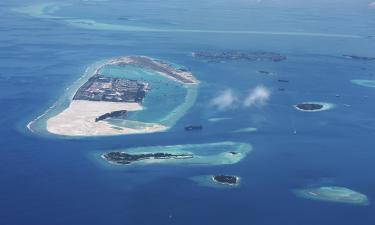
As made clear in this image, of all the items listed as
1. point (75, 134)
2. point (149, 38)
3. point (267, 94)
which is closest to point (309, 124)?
point (267, 94)

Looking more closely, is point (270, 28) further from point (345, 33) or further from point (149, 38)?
point (149, 38)

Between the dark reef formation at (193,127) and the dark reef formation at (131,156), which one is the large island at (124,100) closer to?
the dark reef formation at (193,127)

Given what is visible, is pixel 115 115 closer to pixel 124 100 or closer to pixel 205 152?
pixel 124 100

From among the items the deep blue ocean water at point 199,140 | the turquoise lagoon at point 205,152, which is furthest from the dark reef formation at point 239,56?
the turquoise lagoon at point 205,152

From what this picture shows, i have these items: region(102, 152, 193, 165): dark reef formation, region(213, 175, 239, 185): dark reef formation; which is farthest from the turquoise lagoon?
region(213, 175, 239, 185): dark reef formation

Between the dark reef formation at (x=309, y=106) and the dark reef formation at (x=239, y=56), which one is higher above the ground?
the dark reef formation at (x=239, y=56)
